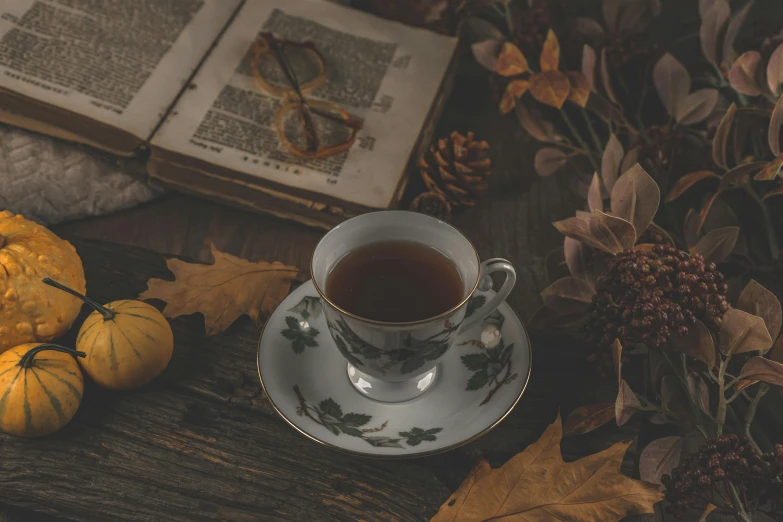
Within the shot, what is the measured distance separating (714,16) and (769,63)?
0.61 feet

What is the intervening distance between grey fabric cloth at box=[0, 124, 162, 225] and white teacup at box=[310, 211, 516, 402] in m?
0.50

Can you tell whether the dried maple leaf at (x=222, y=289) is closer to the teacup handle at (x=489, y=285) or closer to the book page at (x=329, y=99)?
the book page at (x=329, y=99)

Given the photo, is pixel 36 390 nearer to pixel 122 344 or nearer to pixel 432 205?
pixel 122 344

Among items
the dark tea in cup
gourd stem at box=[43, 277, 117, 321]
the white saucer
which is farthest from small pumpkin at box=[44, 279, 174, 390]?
the dark tea in cup

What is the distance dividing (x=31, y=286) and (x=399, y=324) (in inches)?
19.5

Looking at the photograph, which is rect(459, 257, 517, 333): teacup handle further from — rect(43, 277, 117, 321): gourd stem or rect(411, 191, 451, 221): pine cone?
rect(43, 277, 117, 321): gourd stem

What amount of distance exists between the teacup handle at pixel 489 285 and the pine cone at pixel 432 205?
0.95ft

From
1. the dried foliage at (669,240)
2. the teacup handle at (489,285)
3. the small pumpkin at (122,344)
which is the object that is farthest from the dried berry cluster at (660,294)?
the small pumpkin at (122,344)

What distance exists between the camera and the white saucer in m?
0.90

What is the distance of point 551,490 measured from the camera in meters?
0.88

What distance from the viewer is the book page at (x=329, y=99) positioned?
1264mm

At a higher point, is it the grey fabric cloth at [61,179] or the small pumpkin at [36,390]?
the small pumpkin at [36,390]

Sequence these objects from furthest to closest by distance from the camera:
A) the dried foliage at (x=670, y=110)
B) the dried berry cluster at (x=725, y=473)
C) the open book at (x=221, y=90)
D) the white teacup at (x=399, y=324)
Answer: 1. the open book at (x=221, y=90)
2. the dried foliage at (x=670, y=110)
3. the white teacup at (x=399, y=324)
4. the dried berry cluster at (x=725, y=473)

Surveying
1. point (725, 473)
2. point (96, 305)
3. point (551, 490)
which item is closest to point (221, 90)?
point (96, 305)
